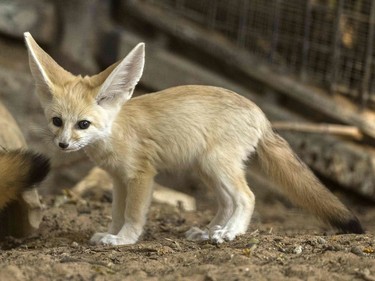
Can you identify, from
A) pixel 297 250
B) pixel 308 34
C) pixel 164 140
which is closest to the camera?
A: pixel 297 250

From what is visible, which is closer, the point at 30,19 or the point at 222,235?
the point at 222,235

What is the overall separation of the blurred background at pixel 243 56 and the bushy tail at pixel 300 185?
271 cm

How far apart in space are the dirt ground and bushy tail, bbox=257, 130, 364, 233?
0.97 feet

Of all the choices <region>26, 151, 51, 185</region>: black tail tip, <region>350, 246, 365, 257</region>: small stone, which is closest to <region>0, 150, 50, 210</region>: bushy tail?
<region>26, 151, 51, 185</region>: black tail tip

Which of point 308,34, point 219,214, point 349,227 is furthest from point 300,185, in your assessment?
point 308,34

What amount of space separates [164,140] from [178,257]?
0.93 m

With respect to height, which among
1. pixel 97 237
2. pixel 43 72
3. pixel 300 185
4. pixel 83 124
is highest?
pixel 43 72

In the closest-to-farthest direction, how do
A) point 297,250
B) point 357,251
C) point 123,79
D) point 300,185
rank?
1. point 357,251
2. point 297,250
3. point 123,79
4. point 300,185

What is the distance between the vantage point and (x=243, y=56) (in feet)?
25.2

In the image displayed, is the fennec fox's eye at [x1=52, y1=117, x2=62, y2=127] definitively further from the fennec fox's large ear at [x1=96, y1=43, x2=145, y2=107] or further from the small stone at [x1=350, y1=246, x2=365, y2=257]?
the small stone at [x1=350, y1=246, x2=365, y2=257]

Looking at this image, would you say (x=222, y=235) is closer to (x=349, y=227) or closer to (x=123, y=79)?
(x=349, y=227)

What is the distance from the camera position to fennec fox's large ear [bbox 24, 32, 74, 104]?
4352 mm

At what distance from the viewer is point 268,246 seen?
4070 millimetres

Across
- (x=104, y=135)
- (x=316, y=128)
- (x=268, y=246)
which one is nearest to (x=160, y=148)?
(x=104, y=135)
